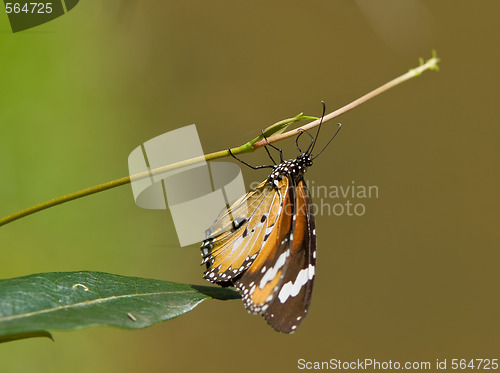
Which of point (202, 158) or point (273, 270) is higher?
point (202, 158)

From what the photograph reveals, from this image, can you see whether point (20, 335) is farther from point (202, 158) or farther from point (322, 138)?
point (322, 138)

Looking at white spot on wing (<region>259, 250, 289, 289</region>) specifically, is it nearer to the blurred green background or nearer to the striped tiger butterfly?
the striped tiger butterfly

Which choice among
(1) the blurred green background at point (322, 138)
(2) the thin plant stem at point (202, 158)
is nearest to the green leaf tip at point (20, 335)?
(2) the thin plant stem at point (202, 158)

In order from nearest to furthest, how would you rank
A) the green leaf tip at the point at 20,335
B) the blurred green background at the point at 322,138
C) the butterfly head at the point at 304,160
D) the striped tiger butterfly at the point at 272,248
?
the green leaf tip at the point at 20,335
the striped tiger butterfly at the point at 272,248
the butterfly head at the point at 304,160
the blurred green background at the point at 322,138

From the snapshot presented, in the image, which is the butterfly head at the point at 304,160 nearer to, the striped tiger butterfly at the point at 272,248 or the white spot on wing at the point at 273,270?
the striped tiger butterfly at the point at 272,248

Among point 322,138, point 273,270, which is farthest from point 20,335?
point 322,138

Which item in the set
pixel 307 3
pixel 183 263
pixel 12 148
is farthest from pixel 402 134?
pixel 12 148
